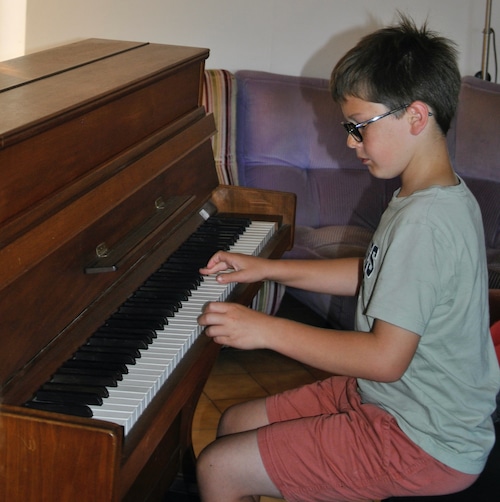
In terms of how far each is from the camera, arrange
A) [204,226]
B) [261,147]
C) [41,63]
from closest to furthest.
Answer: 1. [41,63]
2. [204,226]
3. [261,147]

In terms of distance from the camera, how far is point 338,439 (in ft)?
5.59

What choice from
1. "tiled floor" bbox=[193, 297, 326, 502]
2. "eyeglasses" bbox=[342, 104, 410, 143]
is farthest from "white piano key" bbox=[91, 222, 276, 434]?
"tiled floor" bbox=[193, 297, 326, 502]

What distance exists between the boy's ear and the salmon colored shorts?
0.53 metres

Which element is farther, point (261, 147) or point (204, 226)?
point (261, 147)

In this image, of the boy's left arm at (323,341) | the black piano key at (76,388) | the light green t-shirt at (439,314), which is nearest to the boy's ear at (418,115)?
the light green t-shirt at (439,314)

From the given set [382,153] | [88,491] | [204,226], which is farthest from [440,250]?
[204,226]

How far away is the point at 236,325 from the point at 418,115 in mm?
509

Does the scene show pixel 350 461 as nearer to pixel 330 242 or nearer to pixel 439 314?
pixel 439 314

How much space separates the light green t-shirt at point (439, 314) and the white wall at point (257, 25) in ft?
8.26

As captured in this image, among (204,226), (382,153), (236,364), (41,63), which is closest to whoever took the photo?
(382,153)

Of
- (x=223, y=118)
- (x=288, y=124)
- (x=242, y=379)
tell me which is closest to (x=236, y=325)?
(x=242, y=379)

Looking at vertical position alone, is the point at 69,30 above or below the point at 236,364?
above

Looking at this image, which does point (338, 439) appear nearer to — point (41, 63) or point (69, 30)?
point (41, 63)

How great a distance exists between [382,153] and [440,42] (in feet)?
0.85
